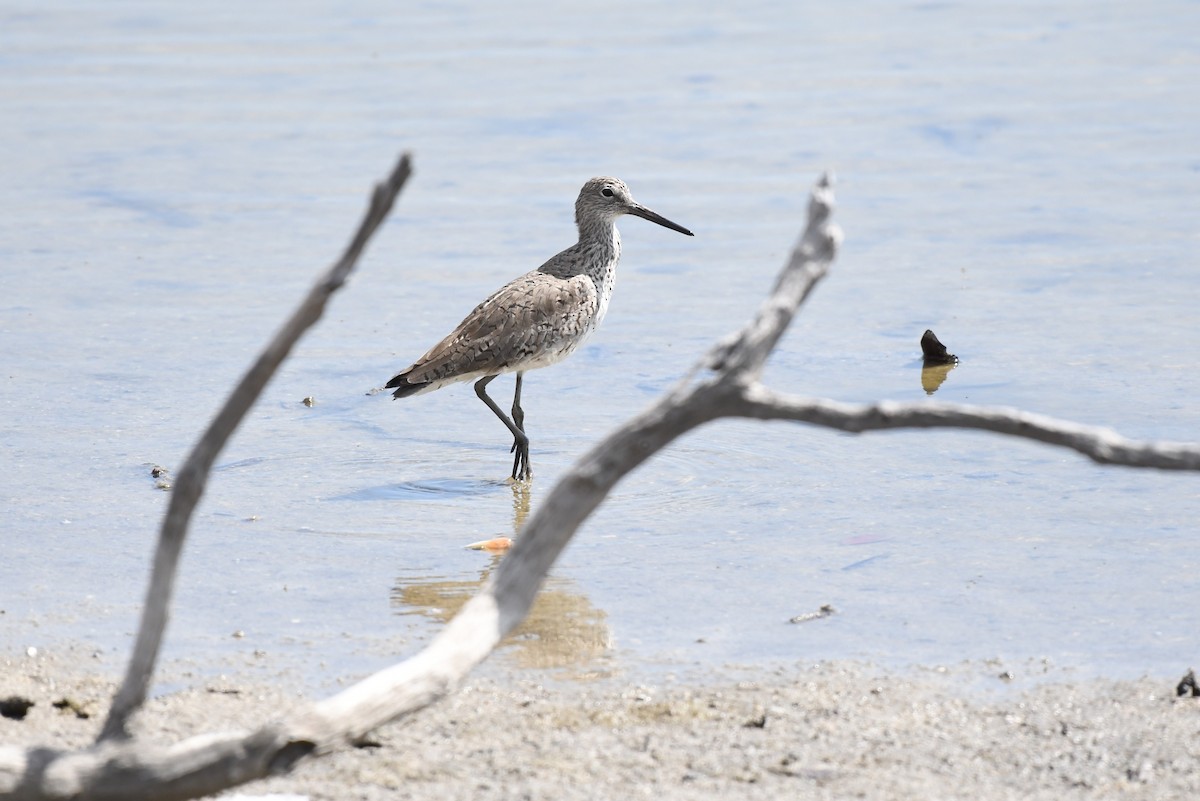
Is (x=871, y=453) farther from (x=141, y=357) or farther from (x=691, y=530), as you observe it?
(x=141, y=357)

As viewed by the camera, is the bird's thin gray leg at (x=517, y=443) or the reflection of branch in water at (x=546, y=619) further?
the bird's thin gray leg at (x=517, y=443)

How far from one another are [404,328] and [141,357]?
145 cm

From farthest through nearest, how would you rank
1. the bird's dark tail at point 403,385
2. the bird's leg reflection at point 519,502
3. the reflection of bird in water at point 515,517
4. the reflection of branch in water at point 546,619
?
1. the bird's dark tail at point 403,385
2. the bird's leg reflection at point 519,502
3. the reflection of bird in water at point 515,517
4. the reflection of branch in water at point 546,619

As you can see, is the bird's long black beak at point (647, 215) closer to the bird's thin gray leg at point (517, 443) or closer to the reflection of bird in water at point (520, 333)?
the reflection of bird in water at point (520, 333)

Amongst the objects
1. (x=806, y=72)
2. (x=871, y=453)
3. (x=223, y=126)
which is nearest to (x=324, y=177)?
(x=223, y=126)

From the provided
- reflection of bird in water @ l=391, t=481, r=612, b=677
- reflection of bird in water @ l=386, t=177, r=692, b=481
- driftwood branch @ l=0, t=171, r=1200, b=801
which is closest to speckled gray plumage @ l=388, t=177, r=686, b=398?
reflection of bird in water @ l=386, t=177, r=692, b=481

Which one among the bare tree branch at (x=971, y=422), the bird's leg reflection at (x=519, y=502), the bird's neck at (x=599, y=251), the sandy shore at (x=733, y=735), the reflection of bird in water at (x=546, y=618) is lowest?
the bird's leg reflection at (x=519, y=502)

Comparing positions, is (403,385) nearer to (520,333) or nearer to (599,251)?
(520,333)

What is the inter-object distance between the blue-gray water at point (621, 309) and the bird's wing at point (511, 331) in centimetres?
40

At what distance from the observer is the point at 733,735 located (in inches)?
186

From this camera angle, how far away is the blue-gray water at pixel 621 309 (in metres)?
5.95

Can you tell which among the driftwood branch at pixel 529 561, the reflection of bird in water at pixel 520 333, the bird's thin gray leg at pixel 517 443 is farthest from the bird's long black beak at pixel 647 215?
the driftwood branch at pixel 529 561

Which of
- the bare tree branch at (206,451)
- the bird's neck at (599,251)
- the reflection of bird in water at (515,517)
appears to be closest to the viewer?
the bare tree branch at (206,451)

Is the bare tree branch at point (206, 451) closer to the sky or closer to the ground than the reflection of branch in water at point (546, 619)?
closer to the sky
